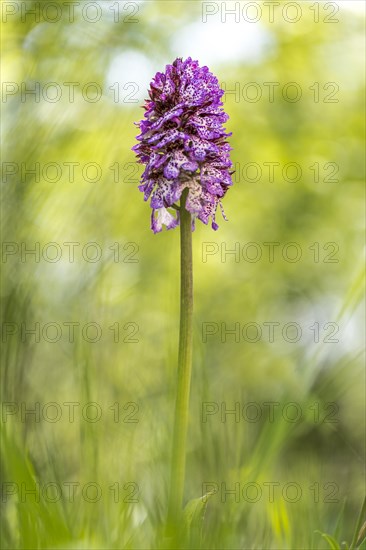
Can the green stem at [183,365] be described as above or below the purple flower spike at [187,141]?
below

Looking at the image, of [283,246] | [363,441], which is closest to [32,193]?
[363,441]

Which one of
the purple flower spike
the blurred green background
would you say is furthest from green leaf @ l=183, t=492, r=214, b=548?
the purple flower spike

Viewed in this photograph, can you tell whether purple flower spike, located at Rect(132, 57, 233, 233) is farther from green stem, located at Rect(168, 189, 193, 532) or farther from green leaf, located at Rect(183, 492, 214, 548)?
green leaf, located at Rect(183, 492, 214, 548)

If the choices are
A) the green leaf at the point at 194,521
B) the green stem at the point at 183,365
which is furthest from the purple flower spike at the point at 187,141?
the green leaf at the point at 194,521

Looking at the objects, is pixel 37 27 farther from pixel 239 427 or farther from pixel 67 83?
pixel 239 427

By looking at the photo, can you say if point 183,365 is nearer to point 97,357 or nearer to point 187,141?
point 97,357

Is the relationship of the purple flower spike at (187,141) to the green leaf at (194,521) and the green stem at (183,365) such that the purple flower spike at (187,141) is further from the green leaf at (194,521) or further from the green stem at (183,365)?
the green leaf at (194,521)

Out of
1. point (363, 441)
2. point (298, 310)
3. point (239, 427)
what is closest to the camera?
point (239, 427)
